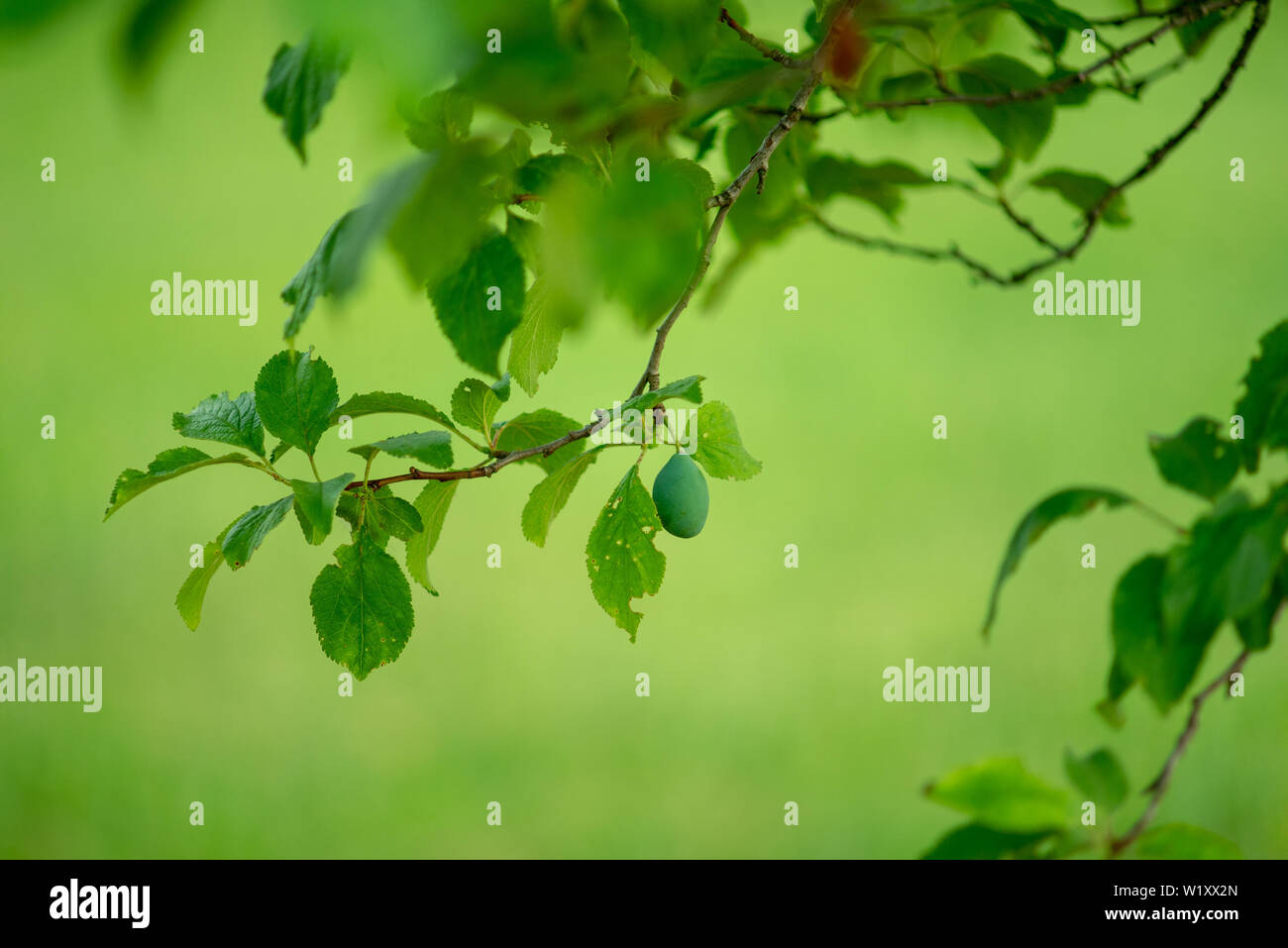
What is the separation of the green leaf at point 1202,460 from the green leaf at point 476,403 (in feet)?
0.88

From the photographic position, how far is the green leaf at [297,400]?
426 mm

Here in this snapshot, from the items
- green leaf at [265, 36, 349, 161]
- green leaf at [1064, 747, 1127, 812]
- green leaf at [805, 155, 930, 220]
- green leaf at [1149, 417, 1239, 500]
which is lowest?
green leaf at [1064, 747, 1127, 812]

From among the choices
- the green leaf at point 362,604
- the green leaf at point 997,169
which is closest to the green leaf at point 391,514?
the green leaf at point 362,604

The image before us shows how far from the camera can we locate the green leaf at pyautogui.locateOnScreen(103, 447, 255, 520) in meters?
0.41

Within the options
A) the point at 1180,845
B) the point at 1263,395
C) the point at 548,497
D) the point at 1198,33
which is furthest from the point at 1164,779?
the point at 1198,33

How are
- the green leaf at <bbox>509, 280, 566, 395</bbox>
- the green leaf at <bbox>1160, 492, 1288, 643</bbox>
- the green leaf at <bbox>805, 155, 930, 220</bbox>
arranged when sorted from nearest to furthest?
the green leaf at <bbox>1160, 492, 1288, 643</bbox> → the green leaf at <bbox>509, 280, 566, 395</bbox> → the green leaf at <bbox>805, 155, 930, 220</bbox>

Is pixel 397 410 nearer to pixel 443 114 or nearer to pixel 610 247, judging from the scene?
pixel 443 114

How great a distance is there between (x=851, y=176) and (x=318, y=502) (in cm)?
44

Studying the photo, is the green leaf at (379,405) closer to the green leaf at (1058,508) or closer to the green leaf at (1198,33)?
the green leaf at (1058,508)

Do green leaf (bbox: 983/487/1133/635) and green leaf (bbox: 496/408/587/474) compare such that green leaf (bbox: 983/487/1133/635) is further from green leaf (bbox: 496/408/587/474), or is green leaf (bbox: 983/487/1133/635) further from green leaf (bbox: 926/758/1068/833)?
green leaf (bbox: 496/408/587/474)

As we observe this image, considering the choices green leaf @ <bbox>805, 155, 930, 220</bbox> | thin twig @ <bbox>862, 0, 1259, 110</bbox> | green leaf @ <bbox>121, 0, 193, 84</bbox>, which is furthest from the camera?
green leaf @ <bbox>805, 155, 930, 220</bbox>

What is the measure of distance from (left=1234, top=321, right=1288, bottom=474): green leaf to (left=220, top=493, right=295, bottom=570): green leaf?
34 centimetres

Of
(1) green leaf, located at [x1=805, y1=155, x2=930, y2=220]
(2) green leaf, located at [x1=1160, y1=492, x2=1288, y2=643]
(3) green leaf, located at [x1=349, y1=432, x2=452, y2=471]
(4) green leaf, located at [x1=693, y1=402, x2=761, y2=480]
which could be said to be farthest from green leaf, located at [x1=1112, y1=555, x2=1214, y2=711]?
(1) green leaf, located at [x1=805, y1=155, x2=930, y2=220]

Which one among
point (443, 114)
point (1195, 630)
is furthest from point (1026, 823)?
point (443, 114)
